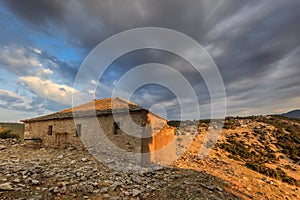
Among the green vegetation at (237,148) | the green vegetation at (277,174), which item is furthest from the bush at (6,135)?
the green vegetation at (277,174)

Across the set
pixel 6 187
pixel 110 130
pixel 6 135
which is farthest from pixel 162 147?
pixel 6 135

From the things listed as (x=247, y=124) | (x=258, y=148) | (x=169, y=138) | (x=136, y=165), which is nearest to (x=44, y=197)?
(x=136, y=165)

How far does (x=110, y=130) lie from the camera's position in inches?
521

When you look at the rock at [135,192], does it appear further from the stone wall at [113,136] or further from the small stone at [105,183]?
the stone wall at [113,136]

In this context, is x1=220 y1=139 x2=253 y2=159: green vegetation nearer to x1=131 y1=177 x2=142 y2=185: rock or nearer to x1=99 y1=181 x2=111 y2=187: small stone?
x1=131 y1=177 x2=142 y2=185: rock

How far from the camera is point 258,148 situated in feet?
79.1

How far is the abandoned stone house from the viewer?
12469 millimetres

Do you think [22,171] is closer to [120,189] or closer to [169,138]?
[120,189]

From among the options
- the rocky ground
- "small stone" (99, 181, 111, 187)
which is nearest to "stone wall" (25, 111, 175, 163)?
the rocky ground

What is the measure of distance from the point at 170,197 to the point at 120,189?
6.94 ft

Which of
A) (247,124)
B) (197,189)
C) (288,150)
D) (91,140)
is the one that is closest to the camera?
(197,189)

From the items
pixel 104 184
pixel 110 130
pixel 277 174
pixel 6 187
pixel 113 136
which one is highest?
pixel 110 130

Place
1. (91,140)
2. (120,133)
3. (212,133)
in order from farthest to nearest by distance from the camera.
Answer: (212,133) < (91,140) < (120,133)

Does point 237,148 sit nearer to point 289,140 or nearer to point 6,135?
point 289,140
